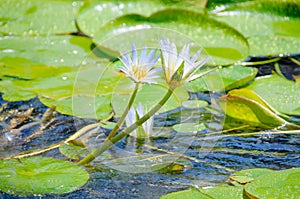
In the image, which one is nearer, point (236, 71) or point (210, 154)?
point (210, 154)

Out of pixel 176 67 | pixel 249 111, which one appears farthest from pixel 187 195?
pixel 249 111

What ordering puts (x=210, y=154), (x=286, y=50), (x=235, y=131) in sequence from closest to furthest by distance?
1. (x=210, y=154)
2. (x=235, y=131)
3. (x=286, y=50)

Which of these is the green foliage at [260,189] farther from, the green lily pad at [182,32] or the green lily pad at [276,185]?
the green lily pad at [182,32]

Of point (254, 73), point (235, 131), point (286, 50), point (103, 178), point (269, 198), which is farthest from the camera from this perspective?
point (286, 50)

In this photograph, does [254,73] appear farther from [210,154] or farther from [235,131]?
[210,154]

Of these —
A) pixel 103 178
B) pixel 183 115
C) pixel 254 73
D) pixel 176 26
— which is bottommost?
pixel 103 178

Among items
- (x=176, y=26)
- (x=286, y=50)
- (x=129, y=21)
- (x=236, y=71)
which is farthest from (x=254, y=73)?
(x=129, y=21)

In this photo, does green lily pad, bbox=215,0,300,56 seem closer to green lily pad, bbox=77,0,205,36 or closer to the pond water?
green lily pad, bbox=77,0,205,36

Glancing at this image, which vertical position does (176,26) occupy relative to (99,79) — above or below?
above
